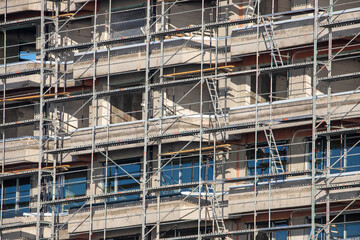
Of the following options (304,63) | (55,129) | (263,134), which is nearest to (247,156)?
(263,134)

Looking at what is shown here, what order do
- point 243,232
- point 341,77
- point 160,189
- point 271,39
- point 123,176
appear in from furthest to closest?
point 123,176 → point 160,189 → point 271,39 → point 243,232 → point 341,77

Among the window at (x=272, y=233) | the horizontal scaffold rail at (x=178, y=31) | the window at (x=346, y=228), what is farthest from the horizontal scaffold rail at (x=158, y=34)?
the window at (x=346, y=228)

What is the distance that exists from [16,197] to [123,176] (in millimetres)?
5919

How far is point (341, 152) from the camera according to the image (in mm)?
58906

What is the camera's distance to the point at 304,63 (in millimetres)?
58312

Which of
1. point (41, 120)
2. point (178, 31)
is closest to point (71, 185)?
point (41, 120)

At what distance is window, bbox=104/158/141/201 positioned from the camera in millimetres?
63844

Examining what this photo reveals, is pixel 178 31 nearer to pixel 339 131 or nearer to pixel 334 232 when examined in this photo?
pixel 339 131

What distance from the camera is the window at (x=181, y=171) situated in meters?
62.2

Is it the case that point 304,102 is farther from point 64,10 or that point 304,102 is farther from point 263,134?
point 64,10

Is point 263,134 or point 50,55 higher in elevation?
point 50,55

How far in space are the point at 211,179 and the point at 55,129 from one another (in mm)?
8523

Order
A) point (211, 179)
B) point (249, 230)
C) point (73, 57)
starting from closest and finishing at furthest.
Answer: point (249, 230) → point (211, 179) → point (73, 57)

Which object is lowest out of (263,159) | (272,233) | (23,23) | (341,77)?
(272,233)
